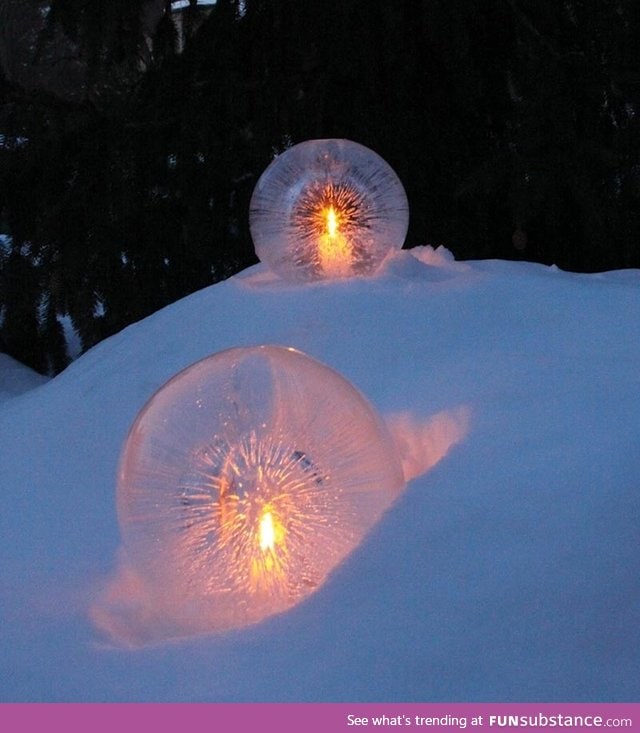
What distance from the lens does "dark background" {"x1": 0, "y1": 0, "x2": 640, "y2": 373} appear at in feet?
13.5

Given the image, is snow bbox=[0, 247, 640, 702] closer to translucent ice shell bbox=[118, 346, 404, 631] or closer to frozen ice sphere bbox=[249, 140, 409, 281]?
translucent ice shell bbox=[118, 346, 404, 631]

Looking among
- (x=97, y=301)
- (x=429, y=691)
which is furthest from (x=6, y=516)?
(x=97, y=301)

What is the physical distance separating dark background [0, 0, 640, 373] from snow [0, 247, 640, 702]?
1.44m

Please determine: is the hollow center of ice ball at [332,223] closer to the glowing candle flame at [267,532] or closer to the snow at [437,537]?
the snow at [437,537]

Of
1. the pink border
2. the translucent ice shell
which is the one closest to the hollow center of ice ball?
the translucent ice shell

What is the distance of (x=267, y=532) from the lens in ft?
5.53

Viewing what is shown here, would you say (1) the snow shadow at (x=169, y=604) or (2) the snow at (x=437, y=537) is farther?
(1) the snow shadow at (x=169, y=604)

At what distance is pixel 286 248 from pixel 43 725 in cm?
213

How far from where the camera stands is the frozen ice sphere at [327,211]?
10.9 feet

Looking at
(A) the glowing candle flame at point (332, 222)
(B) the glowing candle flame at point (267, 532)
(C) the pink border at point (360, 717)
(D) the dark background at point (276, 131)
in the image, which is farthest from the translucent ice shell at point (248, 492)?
(D) the dark background at point (276, 131)

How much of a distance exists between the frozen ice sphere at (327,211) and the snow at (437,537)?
385mm

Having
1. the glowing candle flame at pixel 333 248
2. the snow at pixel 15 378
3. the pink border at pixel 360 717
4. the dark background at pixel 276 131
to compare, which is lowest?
the pink border at pixel 360 717

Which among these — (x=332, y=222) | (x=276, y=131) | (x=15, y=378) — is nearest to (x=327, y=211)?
(x=332, y=222)

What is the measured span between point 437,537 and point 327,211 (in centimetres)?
184
